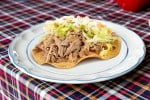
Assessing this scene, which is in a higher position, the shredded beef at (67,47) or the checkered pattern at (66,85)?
the shredded beef at (67,47)

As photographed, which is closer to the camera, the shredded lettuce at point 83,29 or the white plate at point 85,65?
the white plate at point 85,65

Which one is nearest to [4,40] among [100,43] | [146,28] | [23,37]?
[23,37]

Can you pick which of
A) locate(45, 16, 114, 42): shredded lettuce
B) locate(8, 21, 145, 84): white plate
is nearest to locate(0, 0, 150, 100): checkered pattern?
locate(8, 21, 145, 84): white plate

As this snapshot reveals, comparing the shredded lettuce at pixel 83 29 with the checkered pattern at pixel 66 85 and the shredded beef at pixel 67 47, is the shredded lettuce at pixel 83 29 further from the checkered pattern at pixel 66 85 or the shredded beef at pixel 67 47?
the checkered pattern at pixel 66 85

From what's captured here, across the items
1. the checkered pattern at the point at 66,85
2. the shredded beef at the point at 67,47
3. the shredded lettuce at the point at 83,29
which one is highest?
the shredded lettuce at the point at 83,29

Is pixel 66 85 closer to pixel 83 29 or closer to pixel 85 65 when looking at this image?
pixel 85 65

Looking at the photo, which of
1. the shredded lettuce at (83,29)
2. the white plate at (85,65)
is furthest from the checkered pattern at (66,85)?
the shredded lettuce at (83,29)
